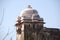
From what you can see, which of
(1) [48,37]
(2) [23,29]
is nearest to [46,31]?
(1) [48,37]

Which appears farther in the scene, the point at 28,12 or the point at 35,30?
the point at 28,12

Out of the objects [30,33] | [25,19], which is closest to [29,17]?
[25,19]

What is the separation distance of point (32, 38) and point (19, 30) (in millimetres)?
2831

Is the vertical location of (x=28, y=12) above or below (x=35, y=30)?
above

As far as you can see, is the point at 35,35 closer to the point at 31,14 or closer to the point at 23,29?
the point at 23,29

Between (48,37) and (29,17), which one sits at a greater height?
(29,17)

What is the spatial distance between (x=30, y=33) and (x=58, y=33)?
2.60 meters

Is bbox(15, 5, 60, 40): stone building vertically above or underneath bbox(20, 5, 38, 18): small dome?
underneath

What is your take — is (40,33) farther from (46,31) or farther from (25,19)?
(25,19)

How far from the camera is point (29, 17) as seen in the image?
22.8 m

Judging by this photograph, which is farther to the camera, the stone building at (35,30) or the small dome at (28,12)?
the small dome at (28,12)

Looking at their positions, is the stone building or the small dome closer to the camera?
the stone building

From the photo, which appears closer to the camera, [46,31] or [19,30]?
[46,31]

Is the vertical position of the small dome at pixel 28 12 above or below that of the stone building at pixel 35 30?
above
